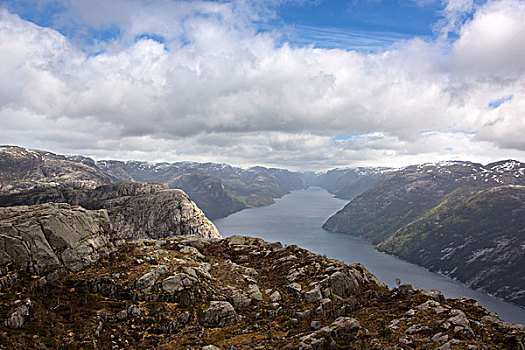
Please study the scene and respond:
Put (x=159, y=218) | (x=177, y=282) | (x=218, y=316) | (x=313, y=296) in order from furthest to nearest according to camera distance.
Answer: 1. (x=159, y=218)
2. (x=177, y=282)
3. (x=313, y=296)
4. (x=218, y=316)

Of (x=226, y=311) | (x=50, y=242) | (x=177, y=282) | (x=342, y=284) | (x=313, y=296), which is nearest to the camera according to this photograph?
(x=226, y=311)

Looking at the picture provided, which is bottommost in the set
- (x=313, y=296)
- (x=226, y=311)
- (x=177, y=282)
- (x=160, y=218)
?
(x=160, y=218)

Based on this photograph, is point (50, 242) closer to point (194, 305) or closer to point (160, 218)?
point (194, 305)

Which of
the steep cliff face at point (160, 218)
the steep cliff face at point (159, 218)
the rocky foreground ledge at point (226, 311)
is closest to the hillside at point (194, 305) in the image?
the rocky foreground ledge at point (226, 311)

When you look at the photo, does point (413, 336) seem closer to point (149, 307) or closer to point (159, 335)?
point (159, 335)

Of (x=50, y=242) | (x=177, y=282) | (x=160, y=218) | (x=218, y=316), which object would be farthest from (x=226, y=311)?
(x=160, y=218)

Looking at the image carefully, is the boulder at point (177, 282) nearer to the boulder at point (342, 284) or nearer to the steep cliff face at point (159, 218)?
the boulder at point (342, 284)
